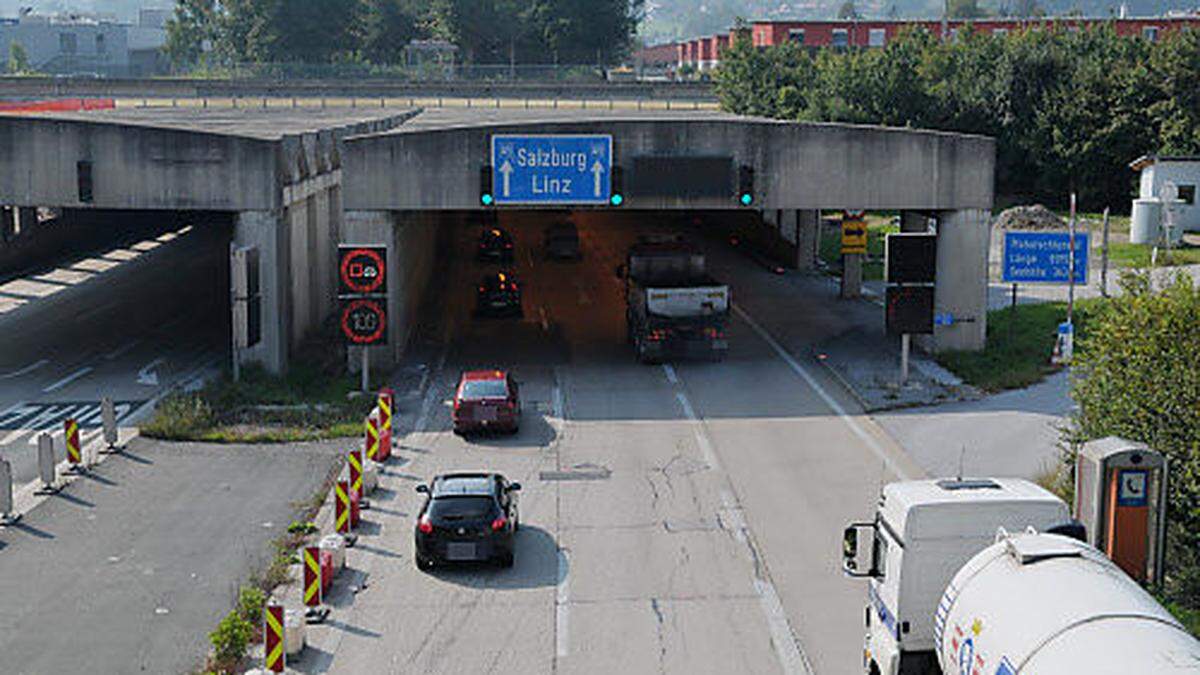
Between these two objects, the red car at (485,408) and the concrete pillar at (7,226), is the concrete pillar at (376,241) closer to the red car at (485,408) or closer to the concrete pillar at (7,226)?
the red car at (485,408)

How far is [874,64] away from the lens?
7288 cm

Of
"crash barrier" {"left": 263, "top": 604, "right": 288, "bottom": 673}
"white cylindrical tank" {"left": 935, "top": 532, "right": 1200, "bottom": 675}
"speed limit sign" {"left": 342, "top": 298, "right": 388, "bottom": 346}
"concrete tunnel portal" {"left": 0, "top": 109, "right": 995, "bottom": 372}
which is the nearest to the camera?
"white cylindrical tank" {"left": 935, "top": 532, "right": 1200, "bottom": 675}

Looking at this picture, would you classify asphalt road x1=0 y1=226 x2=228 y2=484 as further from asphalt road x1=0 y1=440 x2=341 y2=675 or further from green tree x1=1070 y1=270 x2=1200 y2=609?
green tree x1=1070 y1=270 x2=1200 y2=609

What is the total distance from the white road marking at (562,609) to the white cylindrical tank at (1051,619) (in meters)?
6.35

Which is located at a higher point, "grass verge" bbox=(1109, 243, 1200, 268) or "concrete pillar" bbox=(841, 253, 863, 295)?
"grass verge" bbox=(1109, 243, 1200, 268)

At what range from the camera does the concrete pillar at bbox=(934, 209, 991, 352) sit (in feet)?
124

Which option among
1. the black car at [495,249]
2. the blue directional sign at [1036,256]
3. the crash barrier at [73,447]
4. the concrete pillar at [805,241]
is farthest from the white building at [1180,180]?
the crash barrier at [73,447]

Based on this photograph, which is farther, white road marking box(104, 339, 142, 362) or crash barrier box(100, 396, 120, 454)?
white road marking box(104, 339, 142, 362)

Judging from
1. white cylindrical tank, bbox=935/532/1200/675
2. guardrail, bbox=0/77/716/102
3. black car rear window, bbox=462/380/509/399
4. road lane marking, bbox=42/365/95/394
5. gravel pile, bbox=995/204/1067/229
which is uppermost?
guardrail, bbox=0/77/716/102

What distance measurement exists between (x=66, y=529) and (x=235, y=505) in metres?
2.91

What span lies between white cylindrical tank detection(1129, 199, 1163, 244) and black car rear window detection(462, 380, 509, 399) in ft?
114

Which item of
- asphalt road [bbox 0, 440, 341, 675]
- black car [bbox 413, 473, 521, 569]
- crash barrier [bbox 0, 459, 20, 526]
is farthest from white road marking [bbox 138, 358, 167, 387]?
black car [bbox 413, 473, 521, 569]

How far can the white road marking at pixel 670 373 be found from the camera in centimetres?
3653

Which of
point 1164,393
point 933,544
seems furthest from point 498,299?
point 933,544
